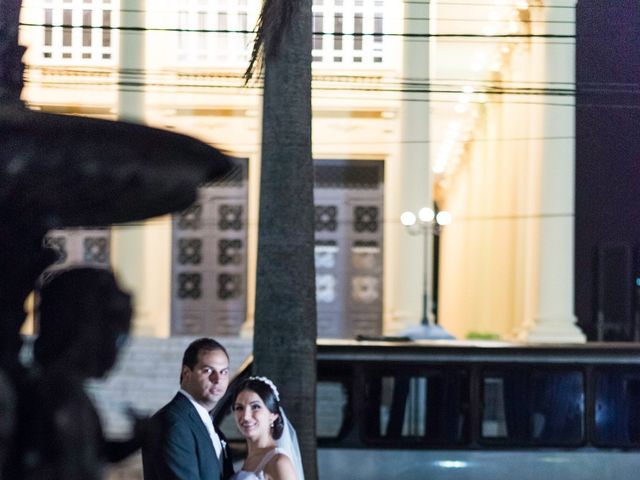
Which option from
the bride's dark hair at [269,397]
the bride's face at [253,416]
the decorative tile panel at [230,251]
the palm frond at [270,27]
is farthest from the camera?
the decorative tile panel at [230,251]

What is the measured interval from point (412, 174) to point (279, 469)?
23263mm

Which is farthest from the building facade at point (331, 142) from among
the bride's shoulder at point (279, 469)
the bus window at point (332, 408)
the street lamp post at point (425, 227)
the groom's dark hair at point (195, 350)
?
the bride's shoulder at point (279, 469)

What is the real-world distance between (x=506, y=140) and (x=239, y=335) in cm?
1045

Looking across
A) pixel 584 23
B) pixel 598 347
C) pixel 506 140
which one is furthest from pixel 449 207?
pixel 598 347

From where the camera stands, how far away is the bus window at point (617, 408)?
15.9 meters

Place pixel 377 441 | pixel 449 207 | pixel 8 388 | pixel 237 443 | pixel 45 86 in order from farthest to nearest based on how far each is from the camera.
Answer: pixel 449 207 → pixel 45 86 → pixel 377 441 → pixel 237 443 → pixel 8 388

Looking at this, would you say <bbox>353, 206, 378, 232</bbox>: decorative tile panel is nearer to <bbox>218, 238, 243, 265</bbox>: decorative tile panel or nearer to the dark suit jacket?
<bbox>218, 238, 243, 265</bbox>: decorative tile panel

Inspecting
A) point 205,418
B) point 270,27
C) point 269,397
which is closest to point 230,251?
point 270,27

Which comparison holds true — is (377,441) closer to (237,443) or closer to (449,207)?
(237,443)

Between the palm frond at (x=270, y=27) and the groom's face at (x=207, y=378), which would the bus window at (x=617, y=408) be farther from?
the groom's face at (x=207, y=378)

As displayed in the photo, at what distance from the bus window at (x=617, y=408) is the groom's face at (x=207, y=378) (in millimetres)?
10895

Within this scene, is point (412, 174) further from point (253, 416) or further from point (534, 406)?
point (253, 416)

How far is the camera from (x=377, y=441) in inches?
618

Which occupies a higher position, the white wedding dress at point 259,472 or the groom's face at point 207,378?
the groom's face at point 207,378
